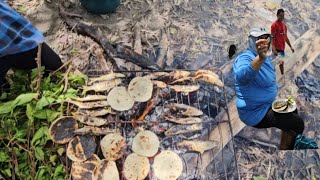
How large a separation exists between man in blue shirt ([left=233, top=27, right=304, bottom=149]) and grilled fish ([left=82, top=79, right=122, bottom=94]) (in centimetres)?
114

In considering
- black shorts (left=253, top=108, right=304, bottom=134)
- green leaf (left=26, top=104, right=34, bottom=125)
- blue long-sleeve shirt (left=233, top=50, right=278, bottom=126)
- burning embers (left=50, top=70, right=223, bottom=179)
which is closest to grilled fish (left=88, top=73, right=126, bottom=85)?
burning embers (left=50, top=70, right=223, bottom=179)

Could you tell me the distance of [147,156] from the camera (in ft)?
10.6

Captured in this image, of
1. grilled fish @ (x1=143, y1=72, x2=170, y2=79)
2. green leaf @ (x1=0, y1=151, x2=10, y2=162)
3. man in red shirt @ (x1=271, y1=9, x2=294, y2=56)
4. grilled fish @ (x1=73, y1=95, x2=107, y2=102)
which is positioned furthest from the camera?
man in red shirt @ (x1=271, y1=9, x2=294, y2=56)

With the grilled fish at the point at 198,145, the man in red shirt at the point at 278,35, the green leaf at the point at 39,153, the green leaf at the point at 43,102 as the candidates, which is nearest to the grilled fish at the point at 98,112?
the green leaf at the point at 43,102

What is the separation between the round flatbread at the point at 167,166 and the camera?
312 cm

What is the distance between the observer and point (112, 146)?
318 centimetres

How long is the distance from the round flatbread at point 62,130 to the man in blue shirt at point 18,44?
0.71m

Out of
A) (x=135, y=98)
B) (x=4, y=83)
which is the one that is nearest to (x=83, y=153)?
(x=135, y=98)

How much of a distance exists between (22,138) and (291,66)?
3706 millimetres

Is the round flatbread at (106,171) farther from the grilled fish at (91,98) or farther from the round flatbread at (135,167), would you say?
the grilled fish at (91,98)

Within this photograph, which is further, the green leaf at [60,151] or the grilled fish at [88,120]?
the grilled fish at [88,120]

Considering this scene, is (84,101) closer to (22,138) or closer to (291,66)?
(22,138)

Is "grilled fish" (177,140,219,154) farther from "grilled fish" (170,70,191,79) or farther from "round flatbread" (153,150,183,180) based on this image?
"grilled fish" (170,70,191,79)

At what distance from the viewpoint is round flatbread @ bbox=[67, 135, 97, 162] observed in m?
3.05
